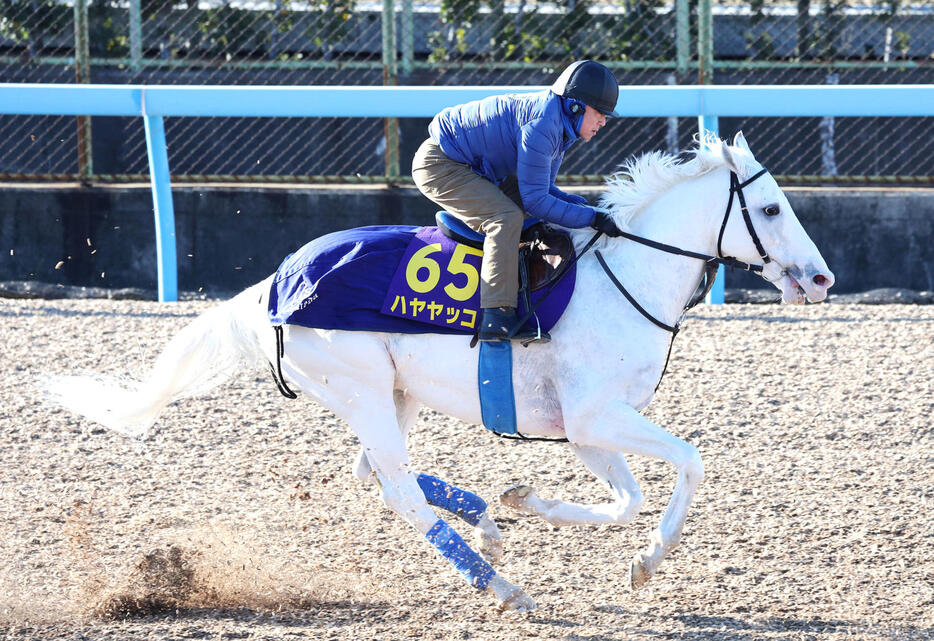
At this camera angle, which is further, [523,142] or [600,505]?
[600,505]

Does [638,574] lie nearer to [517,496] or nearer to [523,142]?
[517,496]

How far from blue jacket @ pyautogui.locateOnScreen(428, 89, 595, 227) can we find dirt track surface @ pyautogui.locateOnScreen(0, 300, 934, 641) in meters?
1.50

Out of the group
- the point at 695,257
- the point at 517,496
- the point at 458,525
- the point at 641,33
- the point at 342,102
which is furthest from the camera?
the point at 641,33

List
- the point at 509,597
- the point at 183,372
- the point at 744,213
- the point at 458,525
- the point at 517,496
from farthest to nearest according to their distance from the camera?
1. the point at 458,525
2. the point at 183,372
3. the point at 517,496
4. the point at 744,213
5. the point at 509,597

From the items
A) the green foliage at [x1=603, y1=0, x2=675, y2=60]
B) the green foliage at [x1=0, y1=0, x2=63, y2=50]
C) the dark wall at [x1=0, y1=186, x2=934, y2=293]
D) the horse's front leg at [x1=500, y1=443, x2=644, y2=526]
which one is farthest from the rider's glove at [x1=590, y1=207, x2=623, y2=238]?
the green foliage at [x1=0, y1=0, x2=63, y2=50]

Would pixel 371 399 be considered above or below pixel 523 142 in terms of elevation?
below

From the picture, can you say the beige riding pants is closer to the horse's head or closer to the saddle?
the saddle

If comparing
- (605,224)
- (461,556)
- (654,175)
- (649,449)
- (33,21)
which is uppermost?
(33,21)

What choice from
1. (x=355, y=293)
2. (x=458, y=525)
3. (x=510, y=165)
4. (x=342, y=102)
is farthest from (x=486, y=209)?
(x=342, y=102)

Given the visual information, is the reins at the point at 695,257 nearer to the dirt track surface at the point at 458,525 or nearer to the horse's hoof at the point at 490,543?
the horse's hoof at the point at 490,543

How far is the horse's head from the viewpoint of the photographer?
432 centimetres

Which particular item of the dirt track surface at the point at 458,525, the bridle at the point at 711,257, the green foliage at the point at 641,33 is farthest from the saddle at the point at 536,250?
the green foliage at the point at 641,33

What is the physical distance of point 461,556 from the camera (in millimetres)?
4375

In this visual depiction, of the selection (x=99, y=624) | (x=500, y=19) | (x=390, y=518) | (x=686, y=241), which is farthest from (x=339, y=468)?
(x=500, y=19)
